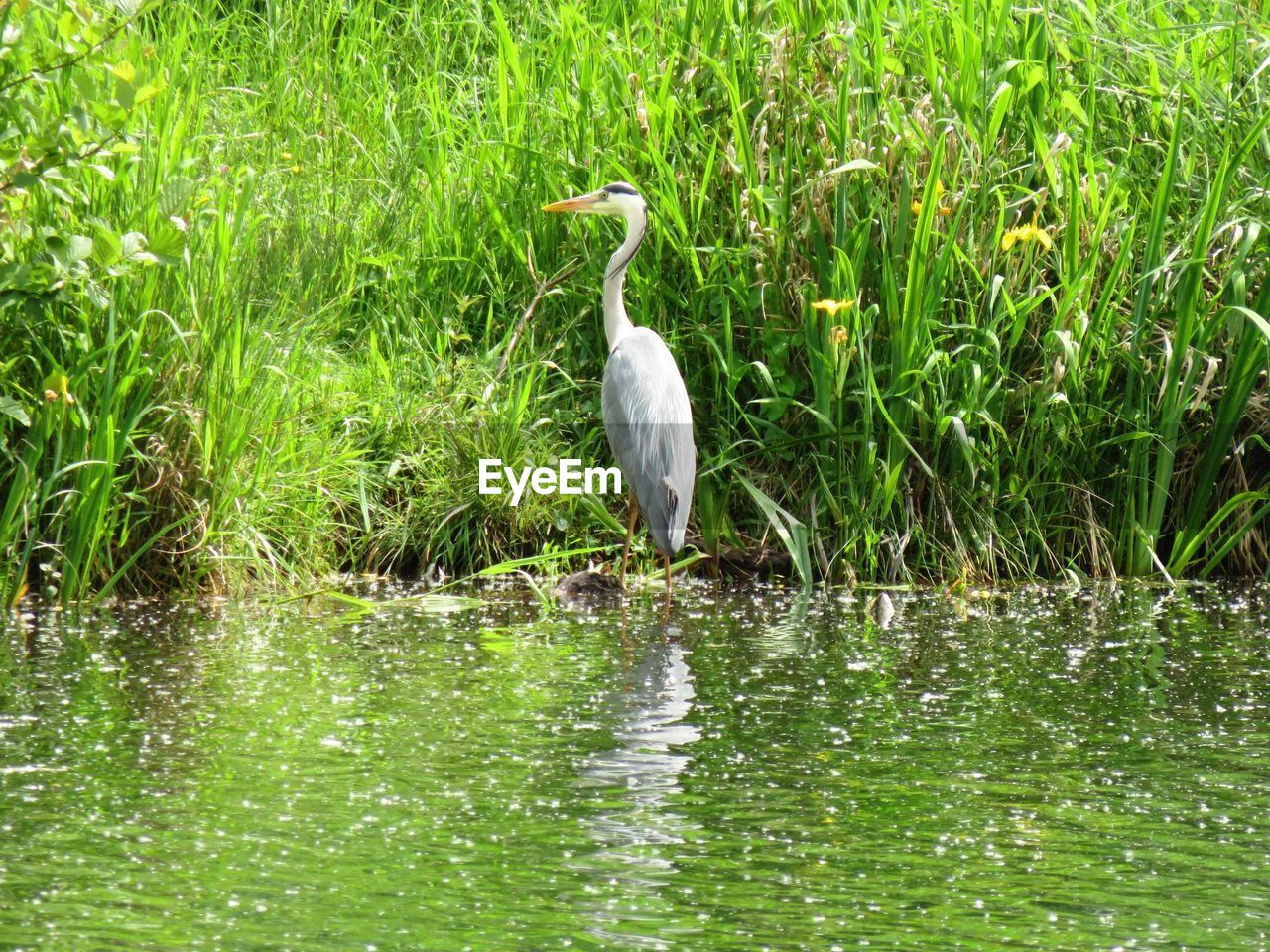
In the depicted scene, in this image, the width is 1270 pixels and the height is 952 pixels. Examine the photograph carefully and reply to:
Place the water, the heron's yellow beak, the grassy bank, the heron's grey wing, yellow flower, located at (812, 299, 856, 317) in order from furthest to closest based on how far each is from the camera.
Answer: the heron's yellow beak, the heron's grey wing, yellow flower, located at (812, 299, 856, 317), the grassy bank, the water

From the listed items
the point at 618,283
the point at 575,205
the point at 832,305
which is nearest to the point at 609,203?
Answer: the point at 575,205

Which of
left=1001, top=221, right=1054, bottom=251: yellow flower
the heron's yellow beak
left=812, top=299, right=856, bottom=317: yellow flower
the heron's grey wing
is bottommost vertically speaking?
the heron's grey wing

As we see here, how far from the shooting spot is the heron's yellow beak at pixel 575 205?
20.0ft

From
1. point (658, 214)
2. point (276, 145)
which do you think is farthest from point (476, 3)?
point (658, 214)

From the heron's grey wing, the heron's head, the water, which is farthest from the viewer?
the heron's head

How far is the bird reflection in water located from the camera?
277cm

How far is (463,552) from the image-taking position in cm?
594

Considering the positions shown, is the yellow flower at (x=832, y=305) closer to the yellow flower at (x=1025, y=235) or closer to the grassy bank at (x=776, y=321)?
the grassy bank at (x=776, y=321)

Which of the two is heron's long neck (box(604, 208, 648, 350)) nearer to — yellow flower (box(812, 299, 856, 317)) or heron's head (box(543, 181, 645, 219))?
heron's head (box(543, 181, 645, 219))

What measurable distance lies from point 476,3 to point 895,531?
353 centimetres

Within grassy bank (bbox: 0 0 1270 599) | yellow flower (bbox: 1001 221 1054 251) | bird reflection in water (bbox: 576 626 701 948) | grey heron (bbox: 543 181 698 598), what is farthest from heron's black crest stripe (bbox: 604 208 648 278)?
bird reflection in water (bbox: 576 626 701 948)

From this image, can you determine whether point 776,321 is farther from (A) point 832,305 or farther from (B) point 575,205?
(B) point 575,205

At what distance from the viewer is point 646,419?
18.6ft

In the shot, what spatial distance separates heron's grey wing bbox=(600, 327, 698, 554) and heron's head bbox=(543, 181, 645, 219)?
45 cm
